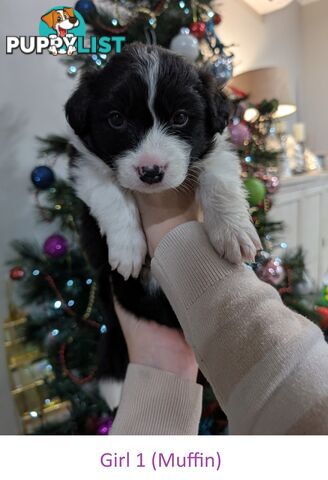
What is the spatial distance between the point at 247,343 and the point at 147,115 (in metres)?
0.66

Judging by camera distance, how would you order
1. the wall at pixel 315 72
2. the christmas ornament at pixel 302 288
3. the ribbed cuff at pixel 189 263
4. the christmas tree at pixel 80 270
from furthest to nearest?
the wall at pixel 315 72 < the christmas ornament at pixel 302 288 < the christmas tree at pixel 80 270 < the ribbed cuff at pixel 189 263

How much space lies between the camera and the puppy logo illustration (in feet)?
4.78

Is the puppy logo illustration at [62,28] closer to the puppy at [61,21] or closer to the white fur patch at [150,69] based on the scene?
the puppy at [61,21]

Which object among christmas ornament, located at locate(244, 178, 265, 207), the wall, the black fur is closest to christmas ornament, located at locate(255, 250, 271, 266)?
christmas ornament, located at locate(244, 178, 265, 207)

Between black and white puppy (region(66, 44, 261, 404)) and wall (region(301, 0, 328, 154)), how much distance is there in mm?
2796

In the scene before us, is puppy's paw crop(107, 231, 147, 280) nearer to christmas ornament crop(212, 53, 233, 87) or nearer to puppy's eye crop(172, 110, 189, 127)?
puppy's eye crop(172, 110, 189, 127)

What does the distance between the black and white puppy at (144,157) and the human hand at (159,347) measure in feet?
0.12

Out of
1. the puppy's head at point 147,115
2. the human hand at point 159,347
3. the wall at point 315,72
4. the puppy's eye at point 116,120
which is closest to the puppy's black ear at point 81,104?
the puppy's head at point 147,115

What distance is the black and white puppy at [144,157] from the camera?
38.6 inches

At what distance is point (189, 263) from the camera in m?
0.83

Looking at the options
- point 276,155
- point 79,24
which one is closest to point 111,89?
point 79,24
